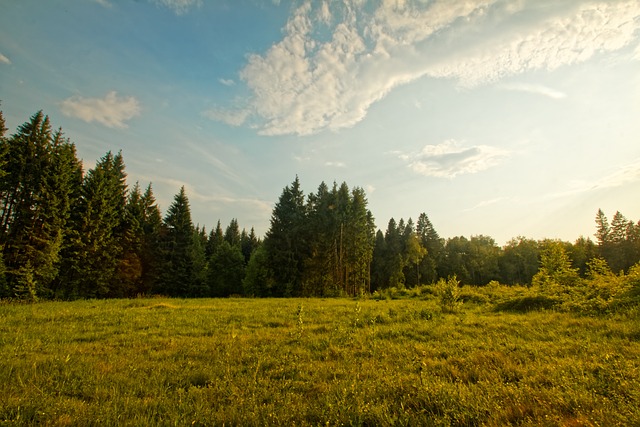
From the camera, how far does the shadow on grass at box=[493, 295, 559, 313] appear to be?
13.8 m

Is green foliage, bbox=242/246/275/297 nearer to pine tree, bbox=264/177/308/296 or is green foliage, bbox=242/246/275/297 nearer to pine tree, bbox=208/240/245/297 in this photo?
pine tree, bbox=264/177/308/296

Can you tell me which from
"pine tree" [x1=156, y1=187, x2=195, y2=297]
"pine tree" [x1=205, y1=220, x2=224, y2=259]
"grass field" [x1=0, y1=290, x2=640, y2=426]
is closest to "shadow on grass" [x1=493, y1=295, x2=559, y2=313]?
"grass field" [x1=0, y1=290, x2=640, y2=426]

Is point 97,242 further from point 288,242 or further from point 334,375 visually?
point 334,375

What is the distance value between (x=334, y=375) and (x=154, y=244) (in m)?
52.2

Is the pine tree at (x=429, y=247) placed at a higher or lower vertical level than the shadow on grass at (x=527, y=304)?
higher

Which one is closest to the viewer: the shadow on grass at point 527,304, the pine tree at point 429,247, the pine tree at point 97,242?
the shadow on grass at point 527,304

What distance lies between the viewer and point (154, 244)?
164ft

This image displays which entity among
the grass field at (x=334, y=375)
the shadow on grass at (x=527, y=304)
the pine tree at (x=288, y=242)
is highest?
the pine tree at (x=288, y=242)

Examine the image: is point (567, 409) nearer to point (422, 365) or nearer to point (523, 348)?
point (422, 365)

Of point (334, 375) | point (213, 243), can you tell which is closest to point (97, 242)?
point (334, 375)

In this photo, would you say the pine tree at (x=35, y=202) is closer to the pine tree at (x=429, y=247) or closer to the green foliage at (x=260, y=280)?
the green foliage at (x=260, y=280)

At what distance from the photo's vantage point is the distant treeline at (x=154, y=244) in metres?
30.8

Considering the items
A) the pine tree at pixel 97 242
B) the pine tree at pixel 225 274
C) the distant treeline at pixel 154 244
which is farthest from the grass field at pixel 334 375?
the pine tree at pixel 225 274

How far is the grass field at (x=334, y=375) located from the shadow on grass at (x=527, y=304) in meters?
3.40
